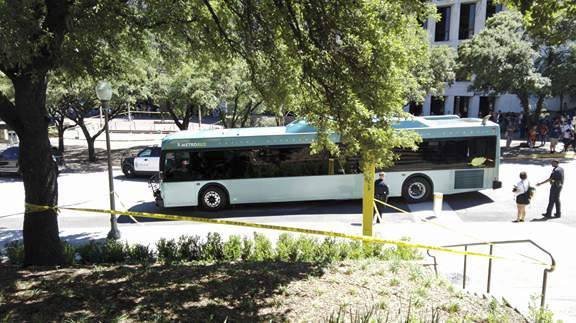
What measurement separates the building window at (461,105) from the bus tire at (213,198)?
36350 millimetres

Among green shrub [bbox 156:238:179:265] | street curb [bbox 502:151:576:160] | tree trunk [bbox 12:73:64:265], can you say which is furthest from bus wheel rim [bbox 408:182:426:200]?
tree trunk [bbox 12:73:64:265]

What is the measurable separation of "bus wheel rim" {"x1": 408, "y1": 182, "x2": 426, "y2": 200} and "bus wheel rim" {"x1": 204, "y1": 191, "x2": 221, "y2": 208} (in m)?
6.21

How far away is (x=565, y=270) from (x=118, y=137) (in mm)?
36780

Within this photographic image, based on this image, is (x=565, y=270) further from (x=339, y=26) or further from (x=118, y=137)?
(x=118, y=137)

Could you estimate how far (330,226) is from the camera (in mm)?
13188

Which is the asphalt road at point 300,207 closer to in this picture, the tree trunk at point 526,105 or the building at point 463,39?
the tree trunk at point 526,105

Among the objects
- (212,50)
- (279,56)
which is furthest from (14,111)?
(279,56)

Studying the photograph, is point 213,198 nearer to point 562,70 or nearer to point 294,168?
point 294,168

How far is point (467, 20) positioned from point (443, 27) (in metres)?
2.37

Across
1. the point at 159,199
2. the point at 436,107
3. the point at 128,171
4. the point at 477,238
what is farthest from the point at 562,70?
the point at 436,107

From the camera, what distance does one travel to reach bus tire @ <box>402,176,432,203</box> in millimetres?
15539

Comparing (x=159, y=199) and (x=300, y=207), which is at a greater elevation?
(x=159, y=199)

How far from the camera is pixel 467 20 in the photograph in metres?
44.2

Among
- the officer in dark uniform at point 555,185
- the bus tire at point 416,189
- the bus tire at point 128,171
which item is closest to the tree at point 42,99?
the bus tire at point 416,189
